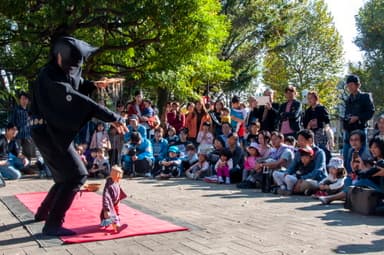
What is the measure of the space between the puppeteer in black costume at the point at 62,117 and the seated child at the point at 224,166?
5660mm

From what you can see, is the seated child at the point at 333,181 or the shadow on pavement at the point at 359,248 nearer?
the shadow on pavement at the point at 359,248

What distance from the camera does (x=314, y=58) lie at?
38844 millimetres

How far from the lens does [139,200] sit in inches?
320

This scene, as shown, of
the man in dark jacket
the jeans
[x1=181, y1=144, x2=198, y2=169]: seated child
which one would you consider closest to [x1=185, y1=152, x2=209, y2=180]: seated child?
[x1=181, y1=144, x2=198, y2=169]: seated child

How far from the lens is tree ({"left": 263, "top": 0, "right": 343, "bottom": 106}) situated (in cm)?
3766

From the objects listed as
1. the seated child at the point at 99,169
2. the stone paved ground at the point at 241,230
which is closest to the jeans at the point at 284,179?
the stone paved ground at the point at 241,230

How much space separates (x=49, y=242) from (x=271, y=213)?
3084 millimetres

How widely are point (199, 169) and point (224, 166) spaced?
1.15 metres

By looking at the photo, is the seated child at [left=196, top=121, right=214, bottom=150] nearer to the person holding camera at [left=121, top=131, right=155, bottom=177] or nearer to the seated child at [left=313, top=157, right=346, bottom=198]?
the person holding camera at [left=121, top=131, right=155, bottom=177]

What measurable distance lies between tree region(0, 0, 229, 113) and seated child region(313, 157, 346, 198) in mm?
6195

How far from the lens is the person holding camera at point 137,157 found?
12.6 metres

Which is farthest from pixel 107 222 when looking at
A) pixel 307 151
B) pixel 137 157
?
pixel 137 157

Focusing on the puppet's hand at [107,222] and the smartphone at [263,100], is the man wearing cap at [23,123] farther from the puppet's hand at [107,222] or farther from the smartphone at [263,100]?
the puppet's hand at [107,222]

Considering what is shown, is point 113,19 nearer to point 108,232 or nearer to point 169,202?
point 169,202
